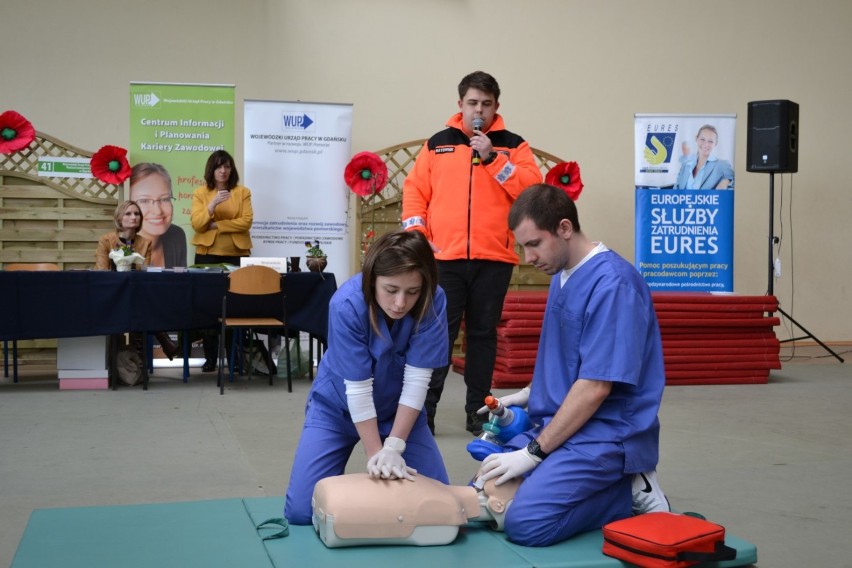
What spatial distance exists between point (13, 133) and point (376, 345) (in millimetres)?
4422

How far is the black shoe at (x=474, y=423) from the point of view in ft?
13.2

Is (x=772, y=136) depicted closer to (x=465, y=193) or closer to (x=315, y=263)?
(x=315, y=263)

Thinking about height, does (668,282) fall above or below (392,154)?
below

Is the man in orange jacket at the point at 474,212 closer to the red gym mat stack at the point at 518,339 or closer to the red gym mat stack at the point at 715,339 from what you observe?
the red gym mat stack at the point at 518,339

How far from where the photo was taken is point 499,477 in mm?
2396

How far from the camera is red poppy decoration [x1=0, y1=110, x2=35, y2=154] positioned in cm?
589

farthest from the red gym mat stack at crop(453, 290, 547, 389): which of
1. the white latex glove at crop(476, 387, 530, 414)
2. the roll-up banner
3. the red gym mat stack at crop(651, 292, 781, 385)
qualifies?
the white latex glove at crop(476, 387, 530, 414)

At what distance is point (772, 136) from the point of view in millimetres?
6602

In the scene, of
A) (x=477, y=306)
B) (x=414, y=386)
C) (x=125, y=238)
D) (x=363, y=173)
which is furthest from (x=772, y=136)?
(x=414, y=386)

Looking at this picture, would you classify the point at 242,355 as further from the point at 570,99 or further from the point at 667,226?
the point at 570,99

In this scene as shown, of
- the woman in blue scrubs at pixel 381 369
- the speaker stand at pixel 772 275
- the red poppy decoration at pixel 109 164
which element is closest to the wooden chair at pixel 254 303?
the red poppy decoration at pixel 109 164

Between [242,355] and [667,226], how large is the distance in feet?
9.60

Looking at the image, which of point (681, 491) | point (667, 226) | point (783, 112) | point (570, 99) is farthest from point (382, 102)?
point (681, 491)

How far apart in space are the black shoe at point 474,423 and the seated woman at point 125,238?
245 cm
